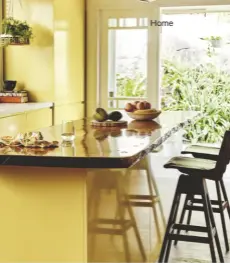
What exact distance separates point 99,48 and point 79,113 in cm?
88

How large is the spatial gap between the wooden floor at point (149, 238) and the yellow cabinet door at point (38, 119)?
1.61 meters

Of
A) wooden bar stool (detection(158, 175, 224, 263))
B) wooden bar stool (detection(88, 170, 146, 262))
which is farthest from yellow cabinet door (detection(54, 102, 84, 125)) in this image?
wooden bar stool (detection(88, 170, 146, 262))

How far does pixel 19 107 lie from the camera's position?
16.7 ft

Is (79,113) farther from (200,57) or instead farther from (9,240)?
(9,240)

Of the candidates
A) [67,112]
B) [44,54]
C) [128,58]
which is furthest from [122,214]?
[128,58]

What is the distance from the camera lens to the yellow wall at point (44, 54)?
5746mm

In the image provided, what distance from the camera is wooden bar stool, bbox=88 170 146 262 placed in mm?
2291

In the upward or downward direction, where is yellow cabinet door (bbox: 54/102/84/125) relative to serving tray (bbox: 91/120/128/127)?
downward

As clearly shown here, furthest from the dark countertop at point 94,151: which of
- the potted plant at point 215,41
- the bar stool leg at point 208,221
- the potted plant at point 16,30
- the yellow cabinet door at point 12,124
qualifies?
the potted plant at point 215,41

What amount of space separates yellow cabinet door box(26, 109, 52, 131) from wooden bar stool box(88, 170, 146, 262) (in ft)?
8.17

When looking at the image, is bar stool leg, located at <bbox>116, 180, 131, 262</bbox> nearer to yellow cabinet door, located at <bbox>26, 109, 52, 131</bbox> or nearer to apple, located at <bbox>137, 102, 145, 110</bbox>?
apple, located at <bbox>137, 102, 145, 110</bbox>

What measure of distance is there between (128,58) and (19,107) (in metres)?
1.97

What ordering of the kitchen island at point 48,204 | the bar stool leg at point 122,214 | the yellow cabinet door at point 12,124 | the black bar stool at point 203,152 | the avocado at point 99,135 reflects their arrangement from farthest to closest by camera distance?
1. the yellow cabinet door at point 12,124
2. the black bar stool at point 203,152
3. the avocado at point 99,135
4. the bar stool leg at point 122,214
5. the kitchen island at point 48,204

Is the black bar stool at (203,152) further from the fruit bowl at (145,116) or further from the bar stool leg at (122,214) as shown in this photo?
the bar stool leg at (122,214)
